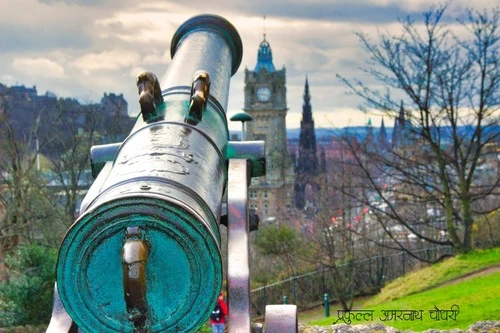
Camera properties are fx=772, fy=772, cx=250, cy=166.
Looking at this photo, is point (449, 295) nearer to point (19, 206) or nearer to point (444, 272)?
point (444, 272)

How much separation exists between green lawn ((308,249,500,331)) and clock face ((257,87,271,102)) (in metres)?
85.3

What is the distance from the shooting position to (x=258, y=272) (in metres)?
24.1

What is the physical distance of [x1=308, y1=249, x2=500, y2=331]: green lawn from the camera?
8.67 metres

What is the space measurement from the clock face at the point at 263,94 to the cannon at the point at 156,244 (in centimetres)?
9467

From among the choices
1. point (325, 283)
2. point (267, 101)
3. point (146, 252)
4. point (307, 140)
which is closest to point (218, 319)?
point (146, 252)

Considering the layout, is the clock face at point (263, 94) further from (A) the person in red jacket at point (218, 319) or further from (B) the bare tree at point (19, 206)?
(A) the person in red jacket at point (218, 319)

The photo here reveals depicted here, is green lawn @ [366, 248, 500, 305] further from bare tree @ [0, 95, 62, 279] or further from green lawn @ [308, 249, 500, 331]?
bare tree @ [0, 95, 62, 279]

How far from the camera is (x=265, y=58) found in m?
102

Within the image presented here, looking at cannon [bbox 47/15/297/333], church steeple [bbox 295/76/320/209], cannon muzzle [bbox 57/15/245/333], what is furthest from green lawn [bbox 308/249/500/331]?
church steeple [bbox 295/76/320/209]

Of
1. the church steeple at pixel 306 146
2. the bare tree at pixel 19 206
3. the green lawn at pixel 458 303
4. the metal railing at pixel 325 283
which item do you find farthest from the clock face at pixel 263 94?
the green lawn at pixel 458 303

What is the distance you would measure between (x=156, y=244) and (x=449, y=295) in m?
7.69

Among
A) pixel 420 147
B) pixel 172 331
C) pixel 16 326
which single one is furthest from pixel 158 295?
pixel 420 147

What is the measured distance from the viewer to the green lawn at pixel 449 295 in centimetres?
867

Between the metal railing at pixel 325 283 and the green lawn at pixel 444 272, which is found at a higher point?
the metal railing at pixel 325 283
